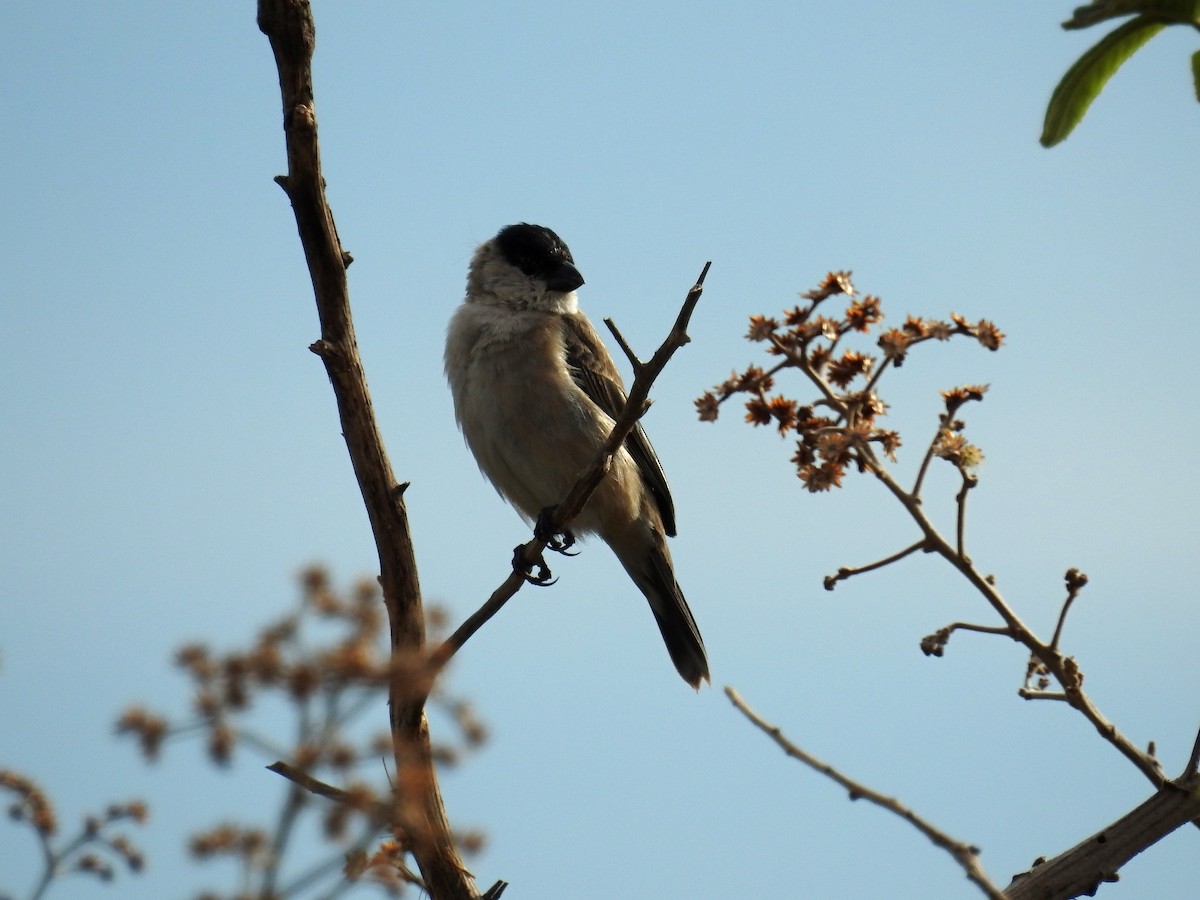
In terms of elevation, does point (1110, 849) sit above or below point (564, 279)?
below

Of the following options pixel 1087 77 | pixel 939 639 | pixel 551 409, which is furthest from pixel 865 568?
pixel 551 409

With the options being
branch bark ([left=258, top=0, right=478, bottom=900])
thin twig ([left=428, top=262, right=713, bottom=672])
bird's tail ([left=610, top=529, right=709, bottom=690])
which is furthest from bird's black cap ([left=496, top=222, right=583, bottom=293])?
branch bark ([left=258, top=0, right=478, bottom=900])

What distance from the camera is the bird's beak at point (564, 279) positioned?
662cm

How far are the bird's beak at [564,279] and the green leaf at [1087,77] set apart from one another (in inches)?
198

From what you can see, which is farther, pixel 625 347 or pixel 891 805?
pixel 625 347

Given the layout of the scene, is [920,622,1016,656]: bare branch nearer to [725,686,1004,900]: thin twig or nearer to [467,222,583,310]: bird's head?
[725,686,1004,900]: thin twig

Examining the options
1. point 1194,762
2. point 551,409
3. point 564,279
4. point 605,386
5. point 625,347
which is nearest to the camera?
point 1194,762

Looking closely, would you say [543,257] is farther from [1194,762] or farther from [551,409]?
[1194,762]

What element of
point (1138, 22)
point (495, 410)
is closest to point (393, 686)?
point (1138, 22)

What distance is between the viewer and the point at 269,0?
10.4 feet

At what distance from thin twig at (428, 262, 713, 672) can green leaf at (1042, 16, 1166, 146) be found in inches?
57.6

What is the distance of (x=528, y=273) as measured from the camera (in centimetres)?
670

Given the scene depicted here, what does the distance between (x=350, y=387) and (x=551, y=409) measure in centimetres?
242

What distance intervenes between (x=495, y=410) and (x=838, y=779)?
427 centimetres
